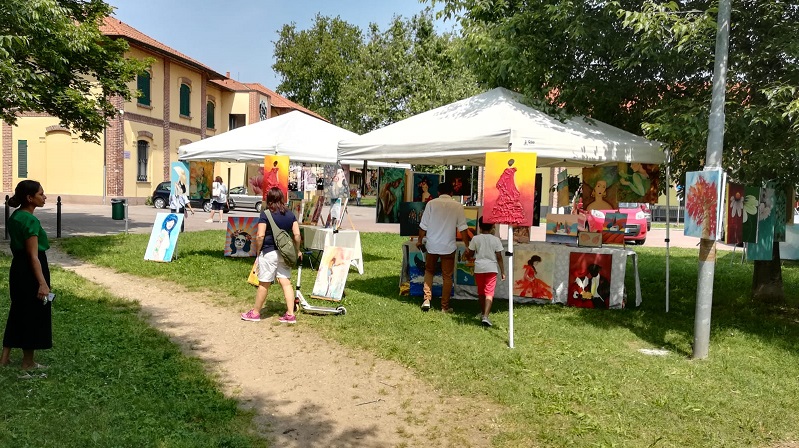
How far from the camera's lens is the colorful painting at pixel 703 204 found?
577 centimetres

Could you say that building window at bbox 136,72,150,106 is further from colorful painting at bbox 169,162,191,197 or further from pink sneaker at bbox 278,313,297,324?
pink sneaker at bbox 278,313,297,324

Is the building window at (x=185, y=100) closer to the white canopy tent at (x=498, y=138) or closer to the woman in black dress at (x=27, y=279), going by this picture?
the white canopy tent at (x=498, y=138)

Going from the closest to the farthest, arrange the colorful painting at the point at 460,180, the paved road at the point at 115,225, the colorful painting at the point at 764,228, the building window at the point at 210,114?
1. the colorful painting at the point at 764,228
2. the colorful painting at the point at 460,180
3. the paved road at the point at 115,225
4. the building window at the point at 210,114

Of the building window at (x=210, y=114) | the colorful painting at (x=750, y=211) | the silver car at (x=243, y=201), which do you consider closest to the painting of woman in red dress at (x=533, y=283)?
the colorful painting at (x=750, y=211)

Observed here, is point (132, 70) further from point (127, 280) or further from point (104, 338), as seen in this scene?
point (104, 338)

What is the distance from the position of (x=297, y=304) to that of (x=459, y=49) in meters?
4.90

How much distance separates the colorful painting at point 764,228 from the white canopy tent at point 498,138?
4.06ft

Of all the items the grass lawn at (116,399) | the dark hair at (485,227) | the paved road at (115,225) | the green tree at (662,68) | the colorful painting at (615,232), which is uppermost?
the green tree at (662,68)

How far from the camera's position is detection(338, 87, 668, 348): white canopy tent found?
23.4 feet

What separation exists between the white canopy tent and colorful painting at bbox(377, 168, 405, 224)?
79.8 inches

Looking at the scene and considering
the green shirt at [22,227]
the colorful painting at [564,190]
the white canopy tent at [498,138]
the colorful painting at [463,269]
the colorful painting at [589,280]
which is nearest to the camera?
the green shirt at [22,227]

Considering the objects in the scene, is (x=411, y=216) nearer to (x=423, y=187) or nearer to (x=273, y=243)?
(x=423, y=187)

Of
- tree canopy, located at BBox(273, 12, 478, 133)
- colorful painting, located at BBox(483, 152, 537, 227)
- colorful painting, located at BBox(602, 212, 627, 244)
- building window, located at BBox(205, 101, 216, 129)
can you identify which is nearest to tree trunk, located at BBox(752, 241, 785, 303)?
colorful painting, located at BBox(602, 212, 627, 244)

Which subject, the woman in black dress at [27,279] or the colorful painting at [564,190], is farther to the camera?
the colorful painting at [564,190]
